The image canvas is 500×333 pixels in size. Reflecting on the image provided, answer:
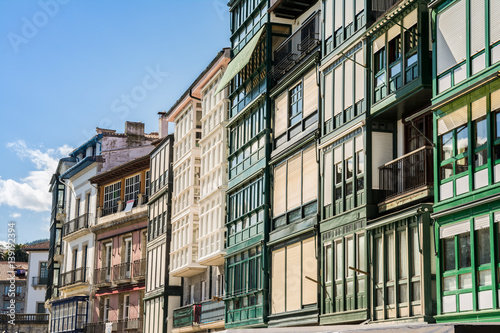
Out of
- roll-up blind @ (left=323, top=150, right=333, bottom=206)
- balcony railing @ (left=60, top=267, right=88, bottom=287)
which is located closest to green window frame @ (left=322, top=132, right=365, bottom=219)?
roll-up blind @ (left=323, top=150, right=333, bottom=206)

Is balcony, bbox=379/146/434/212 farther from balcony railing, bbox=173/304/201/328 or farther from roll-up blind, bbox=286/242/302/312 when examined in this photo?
balcony railing, bbox=173/304/201/328

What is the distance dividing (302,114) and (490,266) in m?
12.1

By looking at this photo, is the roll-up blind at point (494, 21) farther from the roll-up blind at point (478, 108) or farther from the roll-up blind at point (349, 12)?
the roll-up blind at point (349, 12)

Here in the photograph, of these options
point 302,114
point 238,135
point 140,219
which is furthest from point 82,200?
point 302,114

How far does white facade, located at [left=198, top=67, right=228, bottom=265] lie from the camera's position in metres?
37.5

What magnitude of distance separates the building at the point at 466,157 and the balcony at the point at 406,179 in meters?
0.98

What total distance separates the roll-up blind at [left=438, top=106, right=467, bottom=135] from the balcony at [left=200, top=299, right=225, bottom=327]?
17325 millimetres

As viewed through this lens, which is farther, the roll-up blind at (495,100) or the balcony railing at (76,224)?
the balcony railing at (76,224)

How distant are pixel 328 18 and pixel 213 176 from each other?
12.6 metres

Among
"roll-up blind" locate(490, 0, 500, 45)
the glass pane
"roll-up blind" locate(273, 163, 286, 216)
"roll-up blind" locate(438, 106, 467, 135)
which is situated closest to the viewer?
"roll-up blind" locate(490, 0, 500, 45)

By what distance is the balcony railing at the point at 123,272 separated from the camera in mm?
51156

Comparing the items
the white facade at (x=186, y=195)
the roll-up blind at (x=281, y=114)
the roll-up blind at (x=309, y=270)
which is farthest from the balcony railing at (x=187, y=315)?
the roll-up blind at (x=309, y=270)

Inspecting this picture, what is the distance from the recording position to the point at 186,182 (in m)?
43.4

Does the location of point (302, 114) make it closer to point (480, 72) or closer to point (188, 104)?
point (480, 72)
